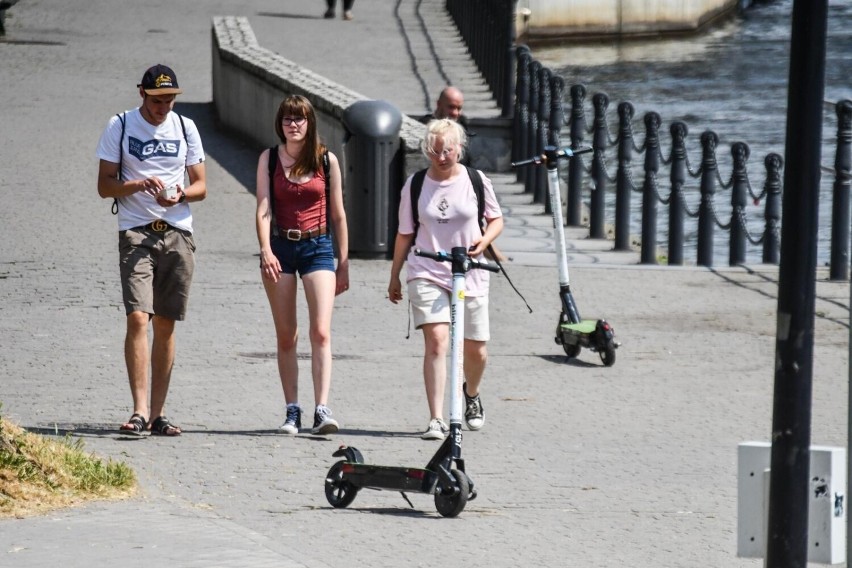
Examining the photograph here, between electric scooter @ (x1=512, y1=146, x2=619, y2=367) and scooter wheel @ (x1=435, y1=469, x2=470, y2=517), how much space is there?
11.8 ft

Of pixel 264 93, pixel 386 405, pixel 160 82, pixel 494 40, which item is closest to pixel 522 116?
pixel 264 93

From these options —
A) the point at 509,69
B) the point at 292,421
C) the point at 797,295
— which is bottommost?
the point at 292,421

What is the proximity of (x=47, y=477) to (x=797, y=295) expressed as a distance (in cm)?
339

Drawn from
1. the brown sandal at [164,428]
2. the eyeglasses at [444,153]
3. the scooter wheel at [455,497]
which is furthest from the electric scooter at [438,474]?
the brown sandal at [164,428]

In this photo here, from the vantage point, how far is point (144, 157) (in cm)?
894

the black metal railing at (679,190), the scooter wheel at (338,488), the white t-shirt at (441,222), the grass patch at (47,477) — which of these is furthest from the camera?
the black metal railing at (679,190)

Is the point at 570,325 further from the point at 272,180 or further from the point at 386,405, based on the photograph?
the point at 272,180

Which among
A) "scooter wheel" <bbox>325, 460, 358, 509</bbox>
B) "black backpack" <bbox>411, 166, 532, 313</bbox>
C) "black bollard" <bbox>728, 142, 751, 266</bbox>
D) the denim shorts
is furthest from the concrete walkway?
"black backpack" <bbox>411, 166, 532, 313</bbox>

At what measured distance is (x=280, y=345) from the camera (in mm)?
9273

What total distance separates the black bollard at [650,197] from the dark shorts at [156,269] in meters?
7.34

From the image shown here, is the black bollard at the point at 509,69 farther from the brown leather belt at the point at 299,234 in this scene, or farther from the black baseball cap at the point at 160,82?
the black baseball cap at the point at 160,82

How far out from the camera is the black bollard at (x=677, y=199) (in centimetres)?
1600

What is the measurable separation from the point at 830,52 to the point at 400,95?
68.9 feet

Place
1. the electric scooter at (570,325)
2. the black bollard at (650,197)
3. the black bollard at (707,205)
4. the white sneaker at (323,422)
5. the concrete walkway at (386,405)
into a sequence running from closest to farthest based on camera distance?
the concrete walkway at (386,405) < the white sneaker at (323,422) < the electric scooter at (570,325) < the black bollard at (650,197) < the black bollard at (707,205)
